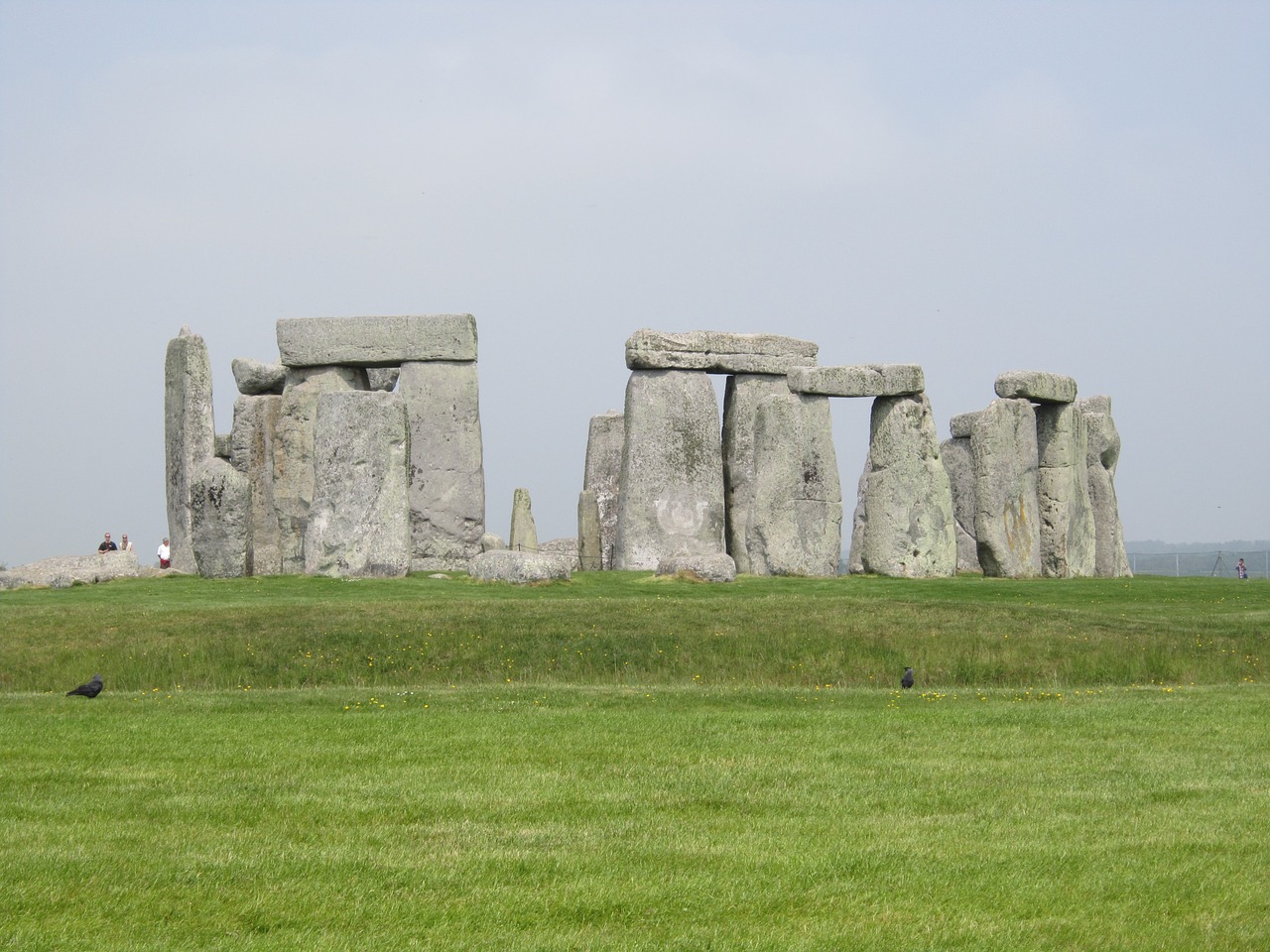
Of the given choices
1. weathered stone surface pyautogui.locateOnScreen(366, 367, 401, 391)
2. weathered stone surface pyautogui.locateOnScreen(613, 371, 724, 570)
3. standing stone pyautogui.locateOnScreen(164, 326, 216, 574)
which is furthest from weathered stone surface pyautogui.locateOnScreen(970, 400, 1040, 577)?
standing stone pyautogui.locateOnScreen(164, 326, 216, 574)

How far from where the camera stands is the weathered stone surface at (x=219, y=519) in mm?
24656

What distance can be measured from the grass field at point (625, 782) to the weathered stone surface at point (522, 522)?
13228mm

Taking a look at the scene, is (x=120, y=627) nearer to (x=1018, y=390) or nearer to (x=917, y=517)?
(x=917, y=517)

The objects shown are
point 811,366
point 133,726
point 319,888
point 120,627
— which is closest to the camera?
point 319,888

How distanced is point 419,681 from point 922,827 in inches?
347

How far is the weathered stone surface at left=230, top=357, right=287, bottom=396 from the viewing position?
29.4 metres

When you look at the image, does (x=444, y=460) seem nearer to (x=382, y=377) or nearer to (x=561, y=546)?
(x=382, y=377)

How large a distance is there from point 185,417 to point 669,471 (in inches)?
328

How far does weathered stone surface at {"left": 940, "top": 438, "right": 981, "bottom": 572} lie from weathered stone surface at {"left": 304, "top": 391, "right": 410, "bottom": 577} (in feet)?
38.6

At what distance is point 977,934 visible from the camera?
6.66 meters

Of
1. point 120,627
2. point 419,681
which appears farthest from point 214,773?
point 120,627

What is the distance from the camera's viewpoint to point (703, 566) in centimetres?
2434

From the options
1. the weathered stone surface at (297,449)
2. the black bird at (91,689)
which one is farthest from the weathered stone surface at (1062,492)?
the black bird at (91,689)

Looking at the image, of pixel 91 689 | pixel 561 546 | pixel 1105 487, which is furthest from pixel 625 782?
pixel 561 546
